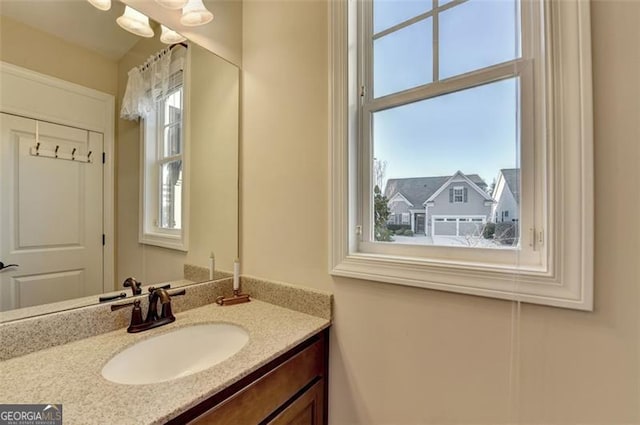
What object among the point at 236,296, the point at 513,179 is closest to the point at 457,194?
the point at 513,179

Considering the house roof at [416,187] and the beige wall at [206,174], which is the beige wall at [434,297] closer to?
the beige wall at [206,174]

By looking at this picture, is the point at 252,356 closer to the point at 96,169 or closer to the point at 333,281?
the point at 333,281

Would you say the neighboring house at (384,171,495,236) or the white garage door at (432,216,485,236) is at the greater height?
the neighboring house at (384,171,495,236)

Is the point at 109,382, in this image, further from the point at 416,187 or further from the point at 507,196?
the point at 507,196

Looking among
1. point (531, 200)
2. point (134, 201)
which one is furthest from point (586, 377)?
point (134, 201)

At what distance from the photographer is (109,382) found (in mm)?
715

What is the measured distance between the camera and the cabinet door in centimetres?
96

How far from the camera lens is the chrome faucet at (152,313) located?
1.03 metres

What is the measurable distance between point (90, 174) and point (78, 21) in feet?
1.80

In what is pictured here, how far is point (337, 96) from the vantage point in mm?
1143

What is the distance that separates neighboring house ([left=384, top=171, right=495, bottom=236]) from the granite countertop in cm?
58

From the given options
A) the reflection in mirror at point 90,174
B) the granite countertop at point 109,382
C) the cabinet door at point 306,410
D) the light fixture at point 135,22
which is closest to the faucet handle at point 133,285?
the reflection in mirror at point 90,174

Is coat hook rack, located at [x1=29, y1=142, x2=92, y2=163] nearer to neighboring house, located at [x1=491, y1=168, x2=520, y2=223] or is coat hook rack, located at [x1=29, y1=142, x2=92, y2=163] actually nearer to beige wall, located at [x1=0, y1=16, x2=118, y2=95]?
beige wall, located at [x1=0, y1=16, x2=118, y2=95]

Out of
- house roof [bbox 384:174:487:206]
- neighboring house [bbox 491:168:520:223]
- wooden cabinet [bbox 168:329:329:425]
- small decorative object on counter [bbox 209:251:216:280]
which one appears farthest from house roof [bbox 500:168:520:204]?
small decorative object on counter [bbox 209:251:216:280]
